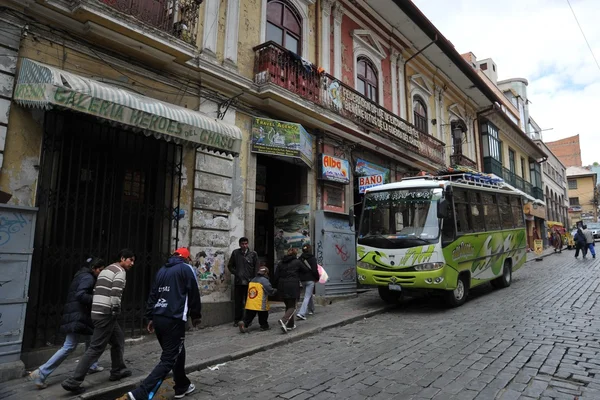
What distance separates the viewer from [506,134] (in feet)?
92.6

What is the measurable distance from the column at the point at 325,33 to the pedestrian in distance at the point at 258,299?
750 centimetres

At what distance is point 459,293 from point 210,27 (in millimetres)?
8557

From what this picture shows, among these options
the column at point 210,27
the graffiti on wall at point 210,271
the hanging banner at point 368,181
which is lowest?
the graffiti on wall at point 210,271

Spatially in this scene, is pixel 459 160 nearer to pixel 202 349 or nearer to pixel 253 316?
pixel 253 316

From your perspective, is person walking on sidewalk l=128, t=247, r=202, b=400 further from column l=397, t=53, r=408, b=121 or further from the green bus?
column l=397, t=53, r=408, b=121

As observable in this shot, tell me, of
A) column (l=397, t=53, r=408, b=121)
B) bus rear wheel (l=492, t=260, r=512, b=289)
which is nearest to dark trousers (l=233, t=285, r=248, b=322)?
bus rear wheel (l=492, t=260, r=512, b=289)

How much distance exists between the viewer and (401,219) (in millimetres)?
9406

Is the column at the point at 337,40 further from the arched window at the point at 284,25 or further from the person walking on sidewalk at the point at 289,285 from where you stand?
the person walking on sidewalk at the point at 289,285

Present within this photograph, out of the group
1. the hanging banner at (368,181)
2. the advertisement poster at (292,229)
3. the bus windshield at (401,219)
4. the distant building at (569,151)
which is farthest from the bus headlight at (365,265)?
the distant building at (569,151)

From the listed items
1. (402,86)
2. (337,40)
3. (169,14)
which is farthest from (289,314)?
(402,86)

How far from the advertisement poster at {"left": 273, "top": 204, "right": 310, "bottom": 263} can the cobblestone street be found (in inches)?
124

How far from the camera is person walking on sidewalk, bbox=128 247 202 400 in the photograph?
14.0ft

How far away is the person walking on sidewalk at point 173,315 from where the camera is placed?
4266mm

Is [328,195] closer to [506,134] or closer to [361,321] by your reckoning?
[361,321]
